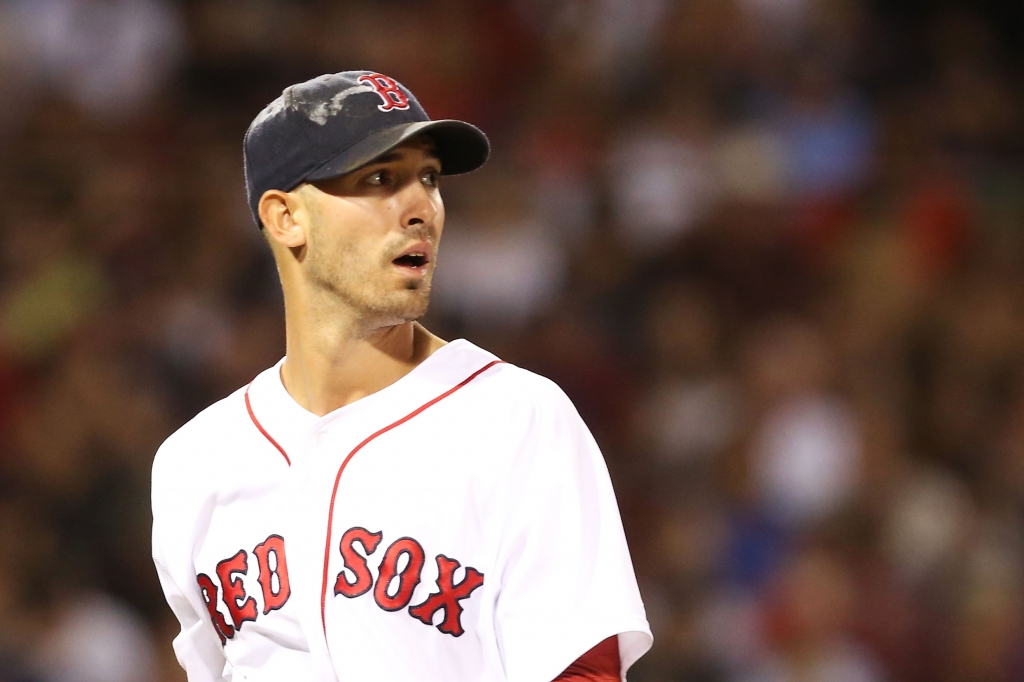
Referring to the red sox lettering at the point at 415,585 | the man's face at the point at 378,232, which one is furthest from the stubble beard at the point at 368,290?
the red sox lettering at the point at 415,585

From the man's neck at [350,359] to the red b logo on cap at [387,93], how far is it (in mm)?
330

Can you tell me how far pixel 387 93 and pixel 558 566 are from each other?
72cm

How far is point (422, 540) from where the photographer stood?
1929 millimetres

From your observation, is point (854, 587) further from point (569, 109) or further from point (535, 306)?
point (569, 109)

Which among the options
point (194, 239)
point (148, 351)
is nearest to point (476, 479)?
point (148, 351)

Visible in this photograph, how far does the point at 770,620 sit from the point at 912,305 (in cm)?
165

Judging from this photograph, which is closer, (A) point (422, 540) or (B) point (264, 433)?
(A) point (422, 540)

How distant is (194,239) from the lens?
5.74 metres

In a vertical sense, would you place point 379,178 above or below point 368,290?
above

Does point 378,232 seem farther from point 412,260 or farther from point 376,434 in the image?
point 376,434

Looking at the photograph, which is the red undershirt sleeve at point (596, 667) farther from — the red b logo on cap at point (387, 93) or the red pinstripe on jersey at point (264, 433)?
the red b logo on cap at point (387, 93)

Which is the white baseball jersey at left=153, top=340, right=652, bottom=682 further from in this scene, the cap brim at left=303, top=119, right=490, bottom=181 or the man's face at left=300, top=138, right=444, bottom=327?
the cap brim at left=303, top=119, right=490, bottom=181

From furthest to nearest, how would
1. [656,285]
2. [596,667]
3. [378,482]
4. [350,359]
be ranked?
[656,285], [350,359], [378,482], [596,667]

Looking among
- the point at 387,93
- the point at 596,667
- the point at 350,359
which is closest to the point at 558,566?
the point at 596,667
